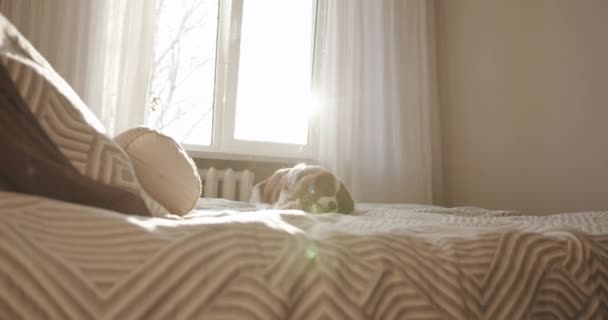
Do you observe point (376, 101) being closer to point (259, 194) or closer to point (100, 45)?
point (259, 194)

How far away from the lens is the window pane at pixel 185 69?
2.72 m

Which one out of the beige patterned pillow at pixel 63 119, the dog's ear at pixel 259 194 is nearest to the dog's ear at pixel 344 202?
the dog's ear at pixel 259 194

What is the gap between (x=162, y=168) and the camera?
82cm

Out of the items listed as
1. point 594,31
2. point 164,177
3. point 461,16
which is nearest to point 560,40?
point 594,31

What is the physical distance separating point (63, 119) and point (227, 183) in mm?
1942

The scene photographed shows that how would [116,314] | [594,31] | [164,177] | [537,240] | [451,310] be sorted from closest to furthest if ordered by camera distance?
[116,314] → [451,310] → [537,240] → [164,177] → [594,31]

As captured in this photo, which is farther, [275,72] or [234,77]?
[275,72]

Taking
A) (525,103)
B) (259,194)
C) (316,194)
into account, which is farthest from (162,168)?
(525,103)

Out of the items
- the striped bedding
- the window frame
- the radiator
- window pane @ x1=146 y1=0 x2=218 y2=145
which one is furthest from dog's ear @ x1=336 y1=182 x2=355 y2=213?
window pane @ x1=146 y1=0 x2=218 y2=145

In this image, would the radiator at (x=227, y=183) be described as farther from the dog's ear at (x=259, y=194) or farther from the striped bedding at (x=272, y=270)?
the striped bedding at (x=272, y=270)

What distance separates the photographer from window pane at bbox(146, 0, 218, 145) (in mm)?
2721

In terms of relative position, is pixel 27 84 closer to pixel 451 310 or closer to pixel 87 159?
pixel 87 159

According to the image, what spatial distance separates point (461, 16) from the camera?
9.64 ft

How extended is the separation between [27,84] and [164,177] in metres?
0.30
